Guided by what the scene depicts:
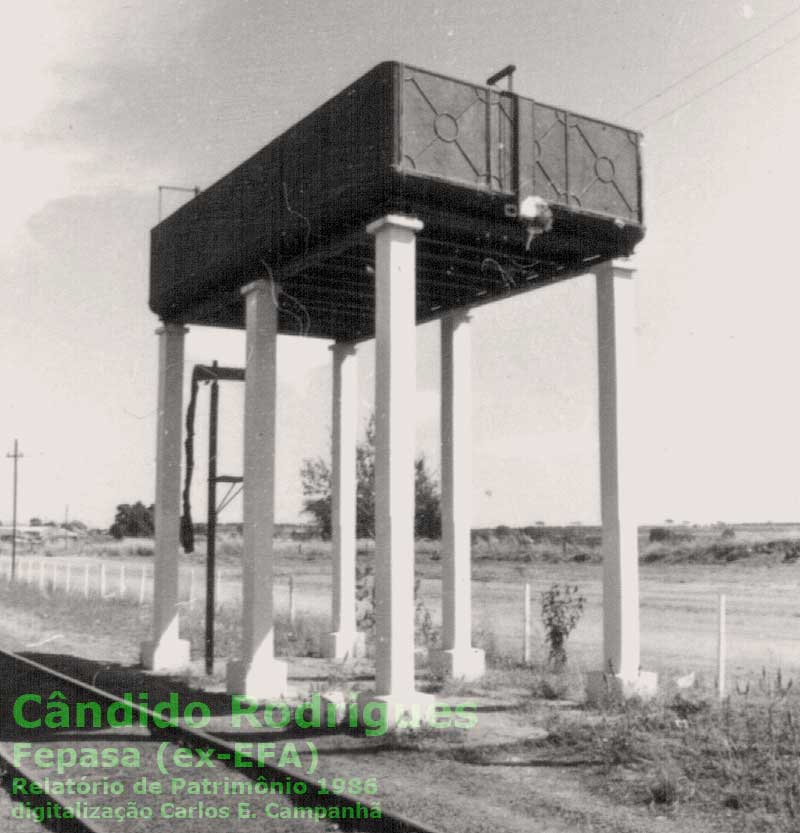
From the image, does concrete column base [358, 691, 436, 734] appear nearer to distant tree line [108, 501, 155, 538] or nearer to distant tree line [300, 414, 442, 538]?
distant tree line [300, 414, 442, 538]

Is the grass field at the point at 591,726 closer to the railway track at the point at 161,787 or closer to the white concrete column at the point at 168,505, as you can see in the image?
the railway track at the point at 161,787

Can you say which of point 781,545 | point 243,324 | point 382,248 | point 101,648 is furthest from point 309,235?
point 781,545

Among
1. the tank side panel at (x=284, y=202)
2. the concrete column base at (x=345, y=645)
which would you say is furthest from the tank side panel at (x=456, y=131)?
the concrete column base at (x=345, y=645)

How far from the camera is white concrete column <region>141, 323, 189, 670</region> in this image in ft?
49.8

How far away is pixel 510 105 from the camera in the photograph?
35.1 ft

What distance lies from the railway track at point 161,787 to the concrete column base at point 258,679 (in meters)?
1.67

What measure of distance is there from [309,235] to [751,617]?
17.4 metres

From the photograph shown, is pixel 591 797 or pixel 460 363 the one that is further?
pixel 460 363

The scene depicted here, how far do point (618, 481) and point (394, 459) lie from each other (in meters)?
3.11

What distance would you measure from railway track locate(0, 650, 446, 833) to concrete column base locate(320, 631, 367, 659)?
17.7 ft

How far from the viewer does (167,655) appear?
49.4 ft

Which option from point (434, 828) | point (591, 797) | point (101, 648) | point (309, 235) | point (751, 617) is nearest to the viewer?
point (434, 828)

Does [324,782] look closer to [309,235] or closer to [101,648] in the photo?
[309,235]

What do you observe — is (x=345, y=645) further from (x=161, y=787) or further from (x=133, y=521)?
(x=133, y=521)
